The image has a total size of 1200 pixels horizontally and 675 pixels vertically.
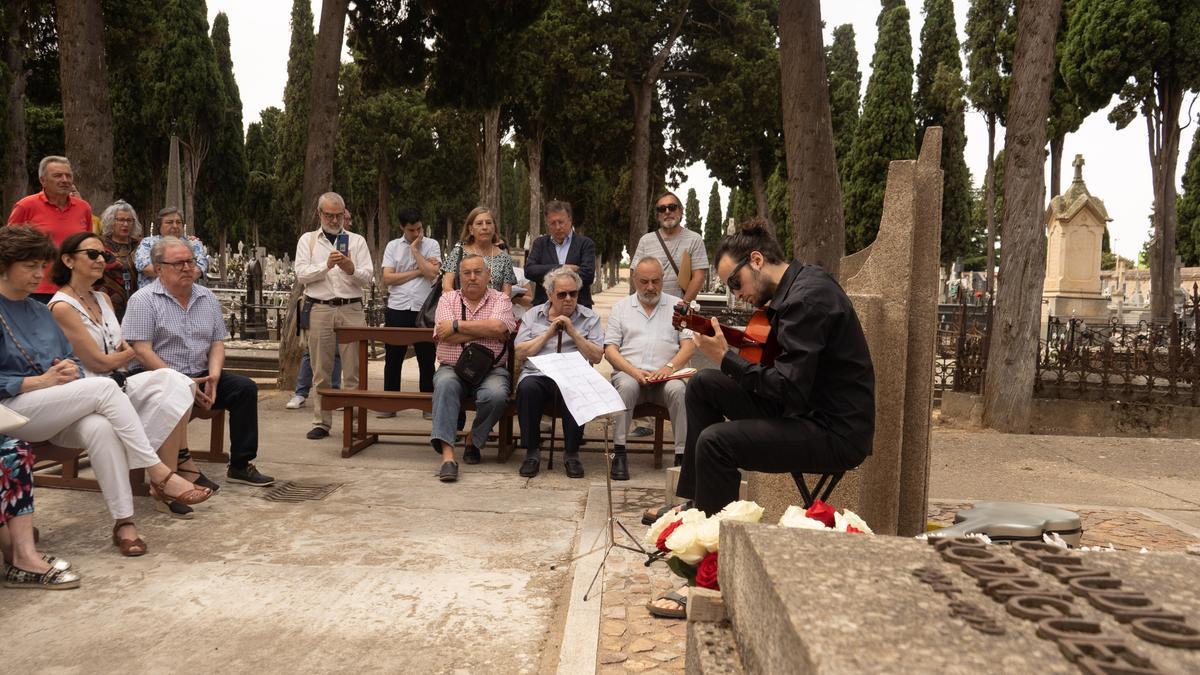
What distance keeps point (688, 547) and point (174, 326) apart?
3.91 metres

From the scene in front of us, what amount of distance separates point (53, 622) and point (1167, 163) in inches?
902

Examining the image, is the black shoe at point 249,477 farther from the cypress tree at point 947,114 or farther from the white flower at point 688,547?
the cypress tree at point 947,114

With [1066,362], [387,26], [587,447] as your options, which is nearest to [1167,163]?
[1066,362]

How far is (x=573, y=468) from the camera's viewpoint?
638 centimetres

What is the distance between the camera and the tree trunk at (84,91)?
8.44 meters

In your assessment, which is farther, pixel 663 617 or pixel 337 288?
pixel 337 288

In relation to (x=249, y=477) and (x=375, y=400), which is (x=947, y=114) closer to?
(x=375, y=400)

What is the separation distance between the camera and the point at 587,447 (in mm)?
7492

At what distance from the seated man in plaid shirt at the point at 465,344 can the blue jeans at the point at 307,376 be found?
1.96 m

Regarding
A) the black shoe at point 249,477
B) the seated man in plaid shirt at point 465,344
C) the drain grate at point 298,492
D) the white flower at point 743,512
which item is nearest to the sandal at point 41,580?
the drain grate at point 298,492

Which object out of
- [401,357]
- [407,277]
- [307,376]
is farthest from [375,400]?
[307,376]

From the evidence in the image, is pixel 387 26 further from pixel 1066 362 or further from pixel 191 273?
pixel 1066 362

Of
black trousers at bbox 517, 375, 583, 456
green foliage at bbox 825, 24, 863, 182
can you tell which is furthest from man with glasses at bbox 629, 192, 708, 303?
green foliage at bbox 825, 24, 863, 182

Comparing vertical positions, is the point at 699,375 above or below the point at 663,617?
above
